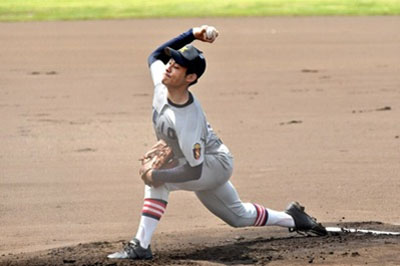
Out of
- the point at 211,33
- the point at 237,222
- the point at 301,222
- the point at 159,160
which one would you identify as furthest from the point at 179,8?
the point at 159,160

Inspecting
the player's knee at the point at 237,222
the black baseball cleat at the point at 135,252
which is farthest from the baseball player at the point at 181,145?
the player's knee at the point at 237,222

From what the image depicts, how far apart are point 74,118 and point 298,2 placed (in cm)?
1379

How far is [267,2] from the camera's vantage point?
84.1 ft

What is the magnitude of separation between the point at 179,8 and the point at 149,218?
18.3 meters

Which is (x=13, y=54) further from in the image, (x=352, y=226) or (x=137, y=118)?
(x=352, y=226)

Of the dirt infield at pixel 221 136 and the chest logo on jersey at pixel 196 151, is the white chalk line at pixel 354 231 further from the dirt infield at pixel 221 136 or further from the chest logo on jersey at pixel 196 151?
the chest logo on jersey at pixel 196 151

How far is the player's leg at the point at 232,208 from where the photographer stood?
6.79 meters

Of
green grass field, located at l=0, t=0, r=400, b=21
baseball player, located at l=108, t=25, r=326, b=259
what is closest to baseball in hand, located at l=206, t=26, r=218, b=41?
baseball player, located at l=108, t=25, r=326, b=259

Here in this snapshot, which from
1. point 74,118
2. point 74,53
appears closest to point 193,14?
point 74,53

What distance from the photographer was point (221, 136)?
459 inches

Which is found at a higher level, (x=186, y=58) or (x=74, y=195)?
(x=186, y=58)

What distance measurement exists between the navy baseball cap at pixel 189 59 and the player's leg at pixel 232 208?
0.76m

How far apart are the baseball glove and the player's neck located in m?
0.26

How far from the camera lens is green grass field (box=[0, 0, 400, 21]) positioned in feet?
76.4
